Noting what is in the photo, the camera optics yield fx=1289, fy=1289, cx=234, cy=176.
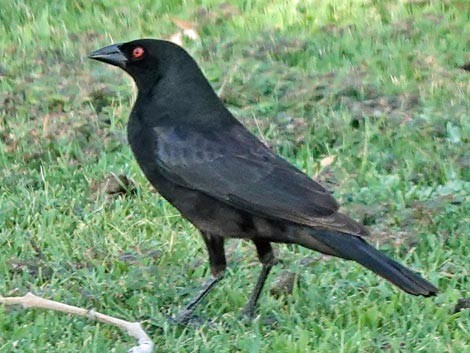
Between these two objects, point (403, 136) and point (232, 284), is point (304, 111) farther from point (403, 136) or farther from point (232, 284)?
point (232, 284)

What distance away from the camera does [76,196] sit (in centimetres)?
652

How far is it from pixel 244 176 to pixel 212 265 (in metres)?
0.48

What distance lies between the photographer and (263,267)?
540cm

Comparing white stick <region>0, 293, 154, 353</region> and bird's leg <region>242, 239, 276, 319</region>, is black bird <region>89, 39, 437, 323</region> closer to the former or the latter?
bird's leg <region>242, 239, 276, 319</region>

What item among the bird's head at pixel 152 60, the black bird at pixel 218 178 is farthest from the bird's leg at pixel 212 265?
the bird's head at pixel 152 60

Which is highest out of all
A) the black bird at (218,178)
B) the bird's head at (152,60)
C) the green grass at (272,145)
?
the bird's head at (152,60)

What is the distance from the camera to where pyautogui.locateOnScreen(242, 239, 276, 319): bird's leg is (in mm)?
5293

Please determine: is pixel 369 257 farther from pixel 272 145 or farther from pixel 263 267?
pixel 272 145

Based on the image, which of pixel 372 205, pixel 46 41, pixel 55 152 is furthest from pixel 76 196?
pixel 46 41

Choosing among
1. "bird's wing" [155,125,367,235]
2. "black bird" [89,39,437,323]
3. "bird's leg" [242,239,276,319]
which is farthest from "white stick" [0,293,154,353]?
"bird's wing" [155,125,367,235]

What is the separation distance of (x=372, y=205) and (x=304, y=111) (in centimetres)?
136

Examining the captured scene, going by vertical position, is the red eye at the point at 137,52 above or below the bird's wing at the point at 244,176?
above

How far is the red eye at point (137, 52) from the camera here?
5.58 metres

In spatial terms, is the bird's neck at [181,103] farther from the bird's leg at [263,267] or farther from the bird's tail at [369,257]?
the bird's tail at [369,257]
